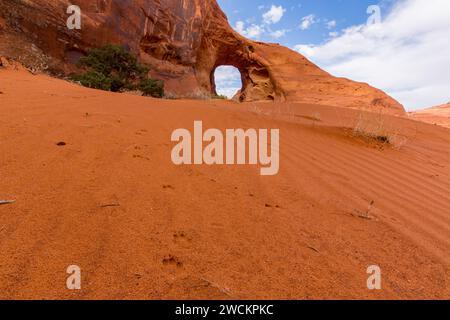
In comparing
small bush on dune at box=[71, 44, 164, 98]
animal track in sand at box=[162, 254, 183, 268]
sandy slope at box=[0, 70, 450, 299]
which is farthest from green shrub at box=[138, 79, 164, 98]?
animal track in sand at box=[162, 254, 183, 268]

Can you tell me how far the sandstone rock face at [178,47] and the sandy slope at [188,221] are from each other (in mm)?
8986

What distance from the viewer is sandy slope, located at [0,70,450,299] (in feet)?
3.67

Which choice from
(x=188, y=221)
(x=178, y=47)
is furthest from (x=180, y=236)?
(x=178, y=47)

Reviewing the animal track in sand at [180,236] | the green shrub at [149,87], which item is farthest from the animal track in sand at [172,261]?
the green shrub at [149,87]

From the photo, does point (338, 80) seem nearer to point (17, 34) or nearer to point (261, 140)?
point (17, 34)

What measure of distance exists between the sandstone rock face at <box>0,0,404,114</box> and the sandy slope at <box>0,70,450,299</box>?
899 centimetres

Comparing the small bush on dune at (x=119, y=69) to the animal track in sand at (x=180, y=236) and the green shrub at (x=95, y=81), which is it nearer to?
the green shrub at (x=95, y=81)

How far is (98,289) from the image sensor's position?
3.38 ft

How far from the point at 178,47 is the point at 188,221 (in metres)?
17.0

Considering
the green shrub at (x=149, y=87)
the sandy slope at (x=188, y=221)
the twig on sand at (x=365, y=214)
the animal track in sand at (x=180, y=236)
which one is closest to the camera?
the sandy slope at (x=188, y=221)

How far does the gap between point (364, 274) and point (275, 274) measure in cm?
41

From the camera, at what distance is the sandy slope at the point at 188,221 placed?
112 centimetres

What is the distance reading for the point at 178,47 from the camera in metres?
17.0

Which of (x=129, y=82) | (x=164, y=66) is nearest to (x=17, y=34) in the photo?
(x=129, y=82)
